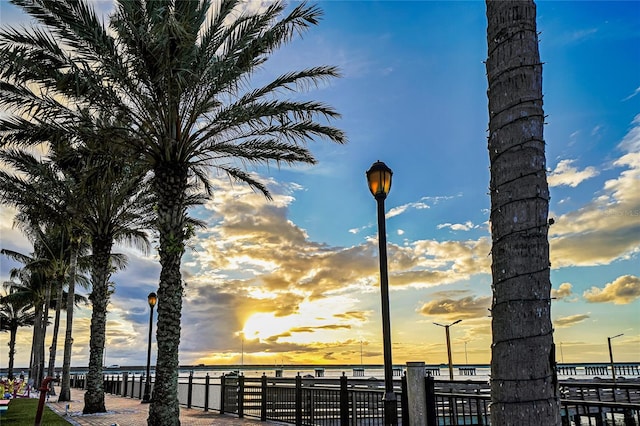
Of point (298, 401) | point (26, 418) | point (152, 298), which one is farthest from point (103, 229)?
point (298, 401)

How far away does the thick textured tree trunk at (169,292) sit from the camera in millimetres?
11523

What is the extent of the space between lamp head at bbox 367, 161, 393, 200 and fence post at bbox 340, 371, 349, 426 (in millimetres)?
4669

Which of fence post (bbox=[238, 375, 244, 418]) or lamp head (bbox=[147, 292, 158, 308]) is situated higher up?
lamp head (bbox=[147, 292, 158, 308])

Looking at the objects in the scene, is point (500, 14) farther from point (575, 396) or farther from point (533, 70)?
point (575, 396)

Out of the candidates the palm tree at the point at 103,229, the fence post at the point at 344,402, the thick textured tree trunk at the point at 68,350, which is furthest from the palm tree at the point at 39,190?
the fence post at the point at 344,402

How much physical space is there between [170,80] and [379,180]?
6.08 m

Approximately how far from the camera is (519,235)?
8.52 feet

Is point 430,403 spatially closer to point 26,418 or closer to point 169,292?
point 169,292

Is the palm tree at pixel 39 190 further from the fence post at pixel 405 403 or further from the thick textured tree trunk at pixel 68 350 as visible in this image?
the fence post at pixel 405 403

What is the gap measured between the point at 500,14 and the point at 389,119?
1045 cm

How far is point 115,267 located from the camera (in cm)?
3241

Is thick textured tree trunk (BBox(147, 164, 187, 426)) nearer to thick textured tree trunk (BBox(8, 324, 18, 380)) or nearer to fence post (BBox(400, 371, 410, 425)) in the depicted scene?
fence post (BBox(400, 371, 410, 425))

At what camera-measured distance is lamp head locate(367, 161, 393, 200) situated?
27.7 ft

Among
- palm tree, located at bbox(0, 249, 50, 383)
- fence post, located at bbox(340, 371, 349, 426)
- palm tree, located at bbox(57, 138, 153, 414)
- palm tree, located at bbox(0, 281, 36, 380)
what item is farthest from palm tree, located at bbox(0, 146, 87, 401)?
palm tree, located at bbox(0, 281, 36, 380)
